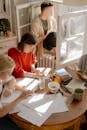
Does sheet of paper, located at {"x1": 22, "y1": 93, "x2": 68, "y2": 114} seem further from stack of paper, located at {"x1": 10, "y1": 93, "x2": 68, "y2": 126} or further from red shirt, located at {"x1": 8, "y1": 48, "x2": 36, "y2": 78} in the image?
red shirt, located at {"x1": 8, "y1": 48, "x2": 36, "y2": 78}

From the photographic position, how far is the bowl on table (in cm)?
193

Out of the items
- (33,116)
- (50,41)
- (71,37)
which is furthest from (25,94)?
(50,41)

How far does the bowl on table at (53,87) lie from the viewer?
1.93 metres

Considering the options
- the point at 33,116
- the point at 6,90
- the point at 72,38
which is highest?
the point at 72,38

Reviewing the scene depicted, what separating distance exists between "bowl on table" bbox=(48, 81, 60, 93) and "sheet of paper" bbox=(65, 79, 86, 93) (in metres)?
0.09

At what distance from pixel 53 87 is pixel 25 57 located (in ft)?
2.03

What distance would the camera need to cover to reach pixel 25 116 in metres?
1.67

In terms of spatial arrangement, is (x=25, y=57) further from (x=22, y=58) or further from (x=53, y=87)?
(x=53, y=87)

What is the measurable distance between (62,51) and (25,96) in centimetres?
117

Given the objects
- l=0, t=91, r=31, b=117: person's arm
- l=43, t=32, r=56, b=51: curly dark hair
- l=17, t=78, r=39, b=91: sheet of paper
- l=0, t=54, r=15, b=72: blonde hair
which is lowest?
l=0, t=91, r=31, b=117: person's arm

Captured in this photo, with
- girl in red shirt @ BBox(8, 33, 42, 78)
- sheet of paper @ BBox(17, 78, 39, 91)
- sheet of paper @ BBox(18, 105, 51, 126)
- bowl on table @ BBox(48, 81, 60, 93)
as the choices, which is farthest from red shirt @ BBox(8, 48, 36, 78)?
sheet of paper @ BBox(18, 105, 51, 126)

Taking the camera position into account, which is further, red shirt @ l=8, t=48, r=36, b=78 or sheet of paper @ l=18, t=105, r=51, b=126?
red shirt @ l=8, t=48, r=36, b=78

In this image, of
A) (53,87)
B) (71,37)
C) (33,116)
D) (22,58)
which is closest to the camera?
(33,116)

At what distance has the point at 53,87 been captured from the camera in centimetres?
196
